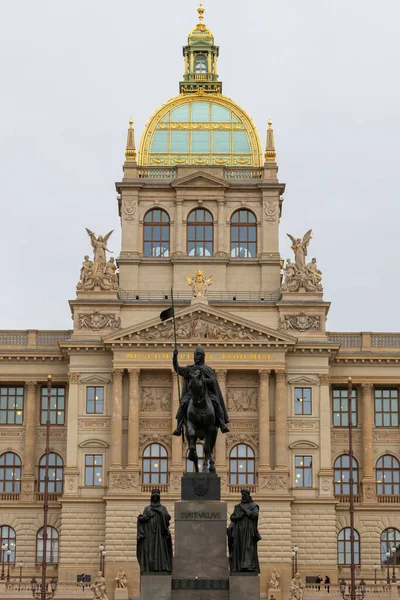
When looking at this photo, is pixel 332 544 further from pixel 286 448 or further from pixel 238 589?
pixel 238 589

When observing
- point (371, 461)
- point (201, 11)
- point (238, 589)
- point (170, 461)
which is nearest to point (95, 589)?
point (170, 461)

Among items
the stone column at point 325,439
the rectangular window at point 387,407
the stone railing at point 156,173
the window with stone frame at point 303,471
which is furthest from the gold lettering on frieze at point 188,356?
the stone railing at point 156,173

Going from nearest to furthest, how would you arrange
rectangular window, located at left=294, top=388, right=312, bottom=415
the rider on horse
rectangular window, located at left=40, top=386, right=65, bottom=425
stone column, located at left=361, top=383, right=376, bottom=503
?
the rider on horse
rectangular window, located at left=294, top=388, right=312, bottom=415
stone column, located at left=361, top=383, right=376, bottom=503
rectangular window, located at left=40, top=386, right=65, bottom=425

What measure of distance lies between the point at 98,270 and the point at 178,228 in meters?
6.88

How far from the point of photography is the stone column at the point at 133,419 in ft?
291

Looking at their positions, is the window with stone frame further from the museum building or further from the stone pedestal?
the stone pedestal

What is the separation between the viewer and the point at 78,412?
90.2 meters

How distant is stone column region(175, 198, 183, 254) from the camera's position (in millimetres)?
95750

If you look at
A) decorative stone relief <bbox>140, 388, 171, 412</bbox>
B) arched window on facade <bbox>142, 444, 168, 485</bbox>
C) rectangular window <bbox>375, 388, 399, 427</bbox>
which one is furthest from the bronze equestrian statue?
rectangular window <bbox>375, 388, 399, 427</bbox>

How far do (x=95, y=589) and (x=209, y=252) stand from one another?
3162 cm

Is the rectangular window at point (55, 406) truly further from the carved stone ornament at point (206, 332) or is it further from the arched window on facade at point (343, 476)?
the arched window on facade at point (343, 476)

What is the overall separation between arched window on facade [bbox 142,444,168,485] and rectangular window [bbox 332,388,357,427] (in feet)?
39.3

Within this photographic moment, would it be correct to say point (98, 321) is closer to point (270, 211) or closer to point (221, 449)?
point (221, 449)

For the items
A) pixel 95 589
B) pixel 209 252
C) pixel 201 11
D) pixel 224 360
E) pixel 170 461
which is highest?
pixel 201 11
